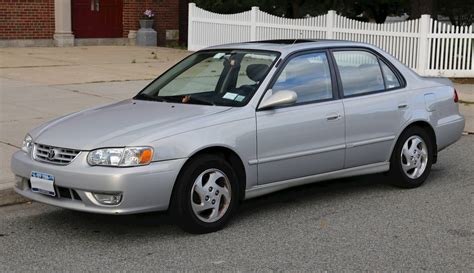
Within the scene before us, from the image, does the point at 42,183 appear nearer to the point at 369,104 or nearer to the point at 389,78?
the point at 369,104

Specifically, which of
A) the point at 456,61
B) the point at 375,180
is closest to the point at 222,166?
the point at 375,180

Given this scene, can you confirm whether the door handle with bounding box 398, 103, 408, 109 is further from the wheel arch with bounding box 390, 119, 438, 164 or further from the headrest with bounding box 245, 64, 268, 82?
the headrest with bounding box 245, 64, 268, 82

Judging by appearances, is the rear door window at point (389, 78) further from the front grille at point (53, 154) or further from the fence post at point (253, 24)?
the fence post at point (253, 24)

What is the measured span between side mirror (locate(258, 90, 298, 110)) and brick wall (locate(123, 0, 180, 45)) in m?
18.4

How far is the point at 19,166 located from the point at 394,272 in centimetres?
301

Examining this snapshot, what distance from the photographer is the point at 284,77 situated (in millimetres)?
6043

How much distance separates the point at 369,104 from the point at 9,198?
3.48 m

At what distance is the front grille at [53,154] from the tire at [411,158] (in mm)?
3186

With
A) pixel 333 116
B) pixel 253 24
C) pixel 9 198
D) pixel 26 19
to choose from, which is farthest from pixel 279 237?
pixel 26 19

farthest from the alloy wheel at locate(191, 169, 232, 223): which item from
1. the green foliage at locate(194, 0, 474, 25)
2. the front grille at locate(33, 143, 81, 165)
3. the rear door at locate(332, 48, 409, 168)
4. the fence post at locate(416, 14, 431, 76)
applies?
the green foliage at locate(194, 0, 474, 25)

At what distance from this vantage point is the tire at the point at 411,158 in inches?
266

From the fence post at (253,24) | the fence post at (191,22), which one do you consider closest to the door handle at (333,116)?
the fence post at (253,24)

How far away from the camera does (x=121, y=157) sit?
5043 millimetres

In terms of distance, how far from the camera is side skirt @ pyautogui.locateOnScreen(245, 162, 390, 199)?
5754 mm
